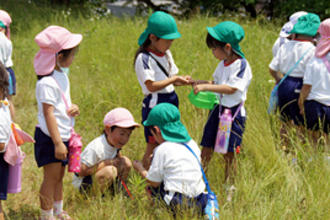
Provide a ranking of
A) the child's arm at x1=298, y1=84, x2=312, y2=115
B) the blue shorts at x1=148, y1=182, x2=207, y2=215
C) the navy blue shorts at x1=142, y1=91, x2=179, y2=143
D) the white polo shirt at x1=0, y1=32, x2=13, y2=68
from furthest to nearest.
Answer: the white polo shirt at x1=0, y1=32, x2=13, y2=68, the child's arm at x1=298, y1=84, x2=312, y2=115, the navy blue shorts at x1=142, y1=91, x2=179, y2=143, the blue shorts at x1=148, y1=182, x2=207, y2=215

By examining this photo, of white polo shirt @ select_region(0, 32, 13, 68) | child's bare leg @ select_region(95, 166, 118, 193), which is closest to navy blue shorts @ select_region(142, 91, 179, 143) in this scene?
child's bare leg @ select_region(95, 166, 118, 193)

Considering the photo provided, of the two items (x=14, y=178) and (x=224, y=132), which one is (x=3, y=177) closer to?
(x=14, y=178)

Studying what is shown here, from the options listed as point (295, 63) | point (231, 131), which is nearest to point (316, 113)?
point (295, 63)

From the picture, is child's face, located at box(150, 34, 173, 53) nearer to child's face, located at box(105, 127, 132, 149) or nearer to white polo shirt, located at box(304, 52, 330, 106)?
child's face, located at box(105, 127, 132, 149)

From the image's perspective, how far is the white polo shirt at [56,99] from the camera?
2811mm

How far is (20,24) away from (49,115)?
6.69 meters

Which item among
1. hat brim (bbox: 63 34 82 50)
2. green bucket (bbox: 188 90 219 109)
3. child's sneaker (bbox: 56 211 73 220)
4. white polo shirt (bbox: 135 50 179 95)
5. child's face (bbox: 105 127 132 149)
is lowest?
child's sneaker (bbox: 56 211 73 220)

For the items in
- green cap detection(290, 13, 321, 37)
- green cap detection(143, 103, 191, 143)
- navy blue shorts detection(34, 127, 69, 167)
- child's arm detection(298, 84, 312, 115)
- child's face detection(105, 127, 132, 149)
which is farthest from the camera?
green cap detection(290, 13, 321, 37)

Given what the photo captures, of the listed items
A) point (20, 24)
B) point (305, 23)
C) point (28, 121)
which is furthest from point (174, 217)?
point (20, 24)

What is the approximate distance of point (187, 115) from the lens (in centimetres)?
445

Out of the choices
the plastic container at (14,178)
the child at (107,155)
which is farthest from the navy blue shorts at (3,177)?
the child at (107,155)

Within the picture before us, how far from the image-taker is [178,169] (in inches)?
104

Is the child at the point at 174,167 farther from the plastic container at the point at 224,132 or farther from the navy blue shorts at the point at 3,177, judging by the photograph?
the navy blue shorts at the point at 3,177

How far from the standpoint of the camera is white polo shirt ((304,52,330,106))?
3818 mm
